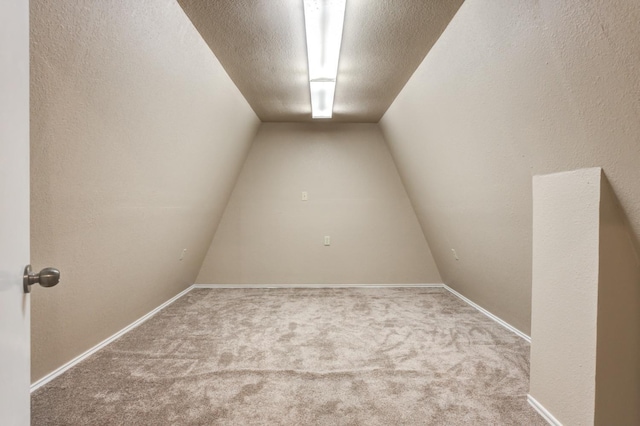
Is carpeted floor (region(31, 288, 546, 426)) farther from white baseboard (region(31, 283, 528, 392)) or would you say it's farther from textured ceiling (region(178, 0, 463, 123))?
textured ceiling (region(178, 0, 463, 123))

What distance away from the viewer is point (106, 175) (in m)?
1.76

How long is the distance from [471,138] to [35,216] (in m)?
2.37

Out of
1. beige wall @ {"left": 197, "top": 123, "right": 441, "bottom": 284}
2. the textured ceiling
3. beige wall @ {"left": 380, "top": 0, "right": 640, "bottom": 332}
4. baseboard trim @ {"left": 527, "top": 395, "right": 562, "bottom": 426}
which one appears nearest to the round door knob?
the textured ceiling

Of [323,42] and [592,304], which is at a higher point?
[323,42]

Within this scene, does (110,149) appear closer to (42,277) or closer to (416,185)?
(42,277)

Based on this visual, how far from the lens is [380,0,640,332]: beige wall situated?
3.51 feet

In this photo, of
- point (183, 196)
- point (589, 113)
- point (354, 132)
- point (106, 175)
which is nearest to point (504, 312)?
point (589, 113)

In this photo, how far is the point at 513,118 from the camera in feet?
5.44

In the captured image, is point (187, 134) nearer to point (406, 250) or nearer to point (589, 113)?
point (589, 113)

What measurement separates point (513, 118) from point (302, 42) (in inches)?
50.6
